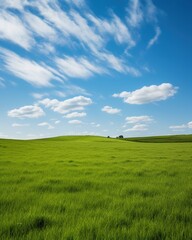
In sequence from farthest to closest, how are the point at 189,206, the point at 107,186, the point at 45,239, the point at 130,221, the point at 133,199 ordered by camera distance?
the point at 107,186 < the point at 133,199 < the point at 189,206 < the point at 130,221 < the point at 45,239

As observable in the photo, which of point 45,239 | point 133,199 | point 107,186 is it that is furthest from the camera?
point 107,186

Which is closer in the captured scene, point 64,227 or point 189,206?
point 64,227

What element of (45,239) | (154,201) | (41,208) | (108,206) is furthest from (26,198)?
(154,201)

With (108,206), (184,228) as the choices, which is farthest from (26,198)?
(184,228)

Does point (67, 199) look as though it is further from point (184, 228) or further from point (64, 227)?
point (184, 228)

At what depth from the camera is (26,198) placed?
638 cm

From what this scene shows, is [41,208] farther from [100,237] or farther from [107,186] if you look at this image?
[107,186]

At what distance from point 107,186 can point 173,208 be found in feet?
9.77

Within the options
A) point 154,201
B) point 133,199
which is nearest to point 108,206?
point 133,199

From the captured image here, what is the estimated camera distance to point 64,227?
4.37 meters

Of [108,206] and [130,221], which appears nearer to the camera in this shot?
[130,221]

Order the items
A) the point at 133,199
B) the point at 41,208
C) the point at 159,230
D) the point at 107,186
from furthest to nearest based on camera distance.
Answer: the point at 107,186, the point at 133,199, the point at 41,208, the point at 159,230

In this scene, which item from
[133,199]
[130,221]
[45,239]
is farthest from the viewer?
[133,199]

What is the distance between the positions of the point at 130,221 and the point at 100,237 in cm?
103
